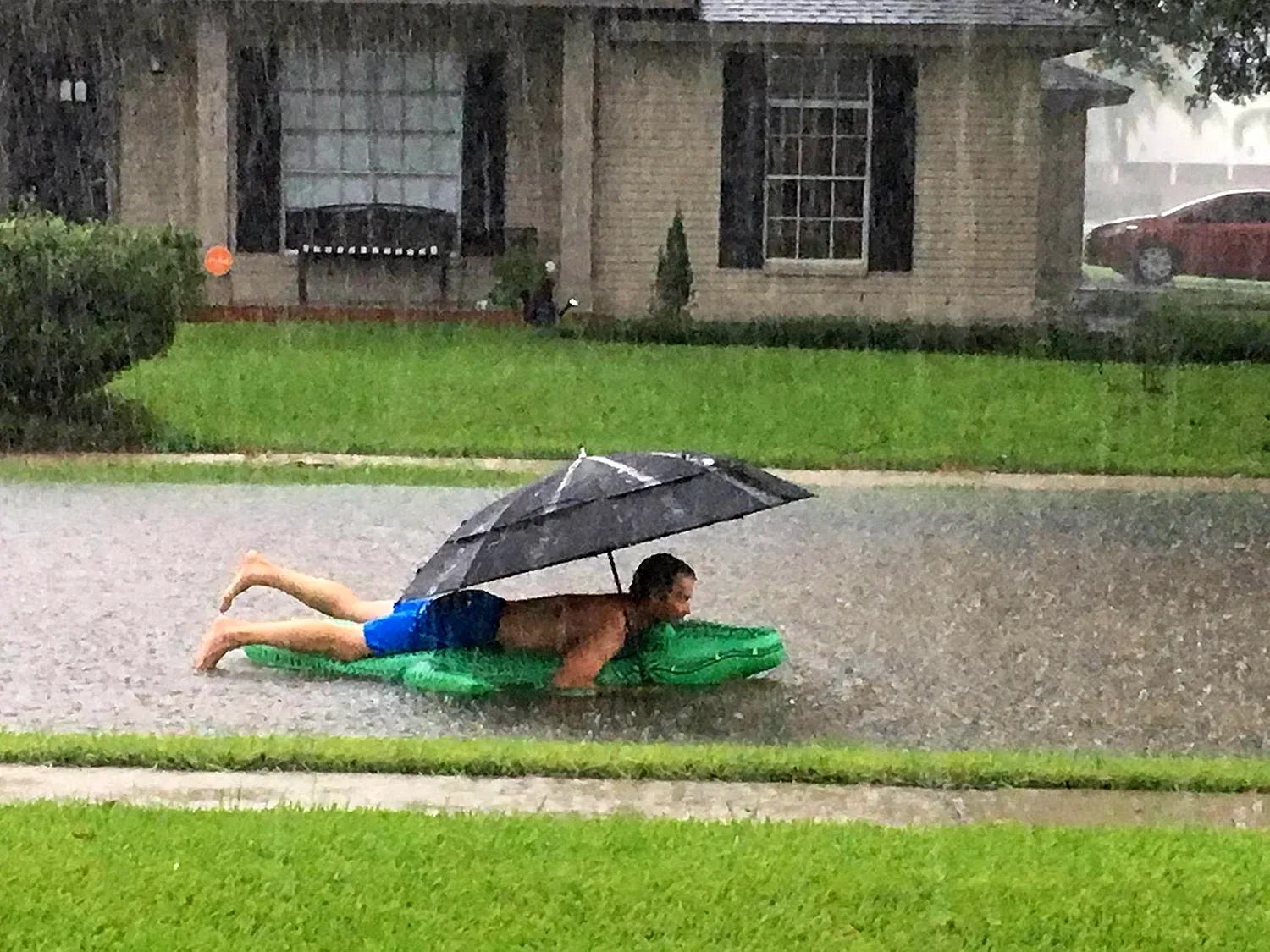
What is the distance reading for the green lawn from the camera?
12.9 meters

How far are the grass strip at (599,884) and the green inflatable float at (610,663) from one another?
72.2 inches

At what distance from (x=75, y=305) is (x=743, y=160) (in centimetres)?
867

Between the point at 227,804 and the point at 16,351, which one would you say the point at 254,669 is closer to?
the point at 227,804

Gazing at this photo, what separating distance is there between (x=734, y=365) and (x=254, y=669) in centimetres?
893

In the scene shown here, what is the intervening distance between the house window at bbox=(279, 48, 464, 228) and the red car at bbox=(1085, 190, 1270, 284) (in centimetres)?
1911

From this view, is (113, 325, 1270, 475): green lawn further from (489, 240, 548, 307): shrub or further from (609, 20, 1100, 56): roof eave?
(609, 20, 1100, 56): roof eave

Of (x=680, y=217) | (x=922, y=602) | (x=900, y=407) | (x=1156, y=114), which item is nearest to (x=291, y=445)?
(x=900, y=407)

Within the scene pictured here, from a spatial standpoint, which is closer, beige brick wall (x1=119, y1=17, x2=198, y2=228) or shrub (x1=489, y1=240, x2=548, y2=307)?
shrub (x1=489, y1=240, x2=548, y2=307)

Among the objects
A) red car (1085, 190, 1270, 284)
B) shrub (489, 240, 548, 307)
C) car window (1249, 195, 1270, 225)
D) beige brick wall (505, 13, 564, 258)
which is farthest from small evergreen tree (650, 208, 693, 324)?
car window (1249, 195, 1270, 225)

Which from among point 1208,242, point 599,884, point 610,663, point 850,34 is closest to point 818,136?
point 850,34

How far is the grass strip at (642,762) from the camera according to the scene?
5.76 metres

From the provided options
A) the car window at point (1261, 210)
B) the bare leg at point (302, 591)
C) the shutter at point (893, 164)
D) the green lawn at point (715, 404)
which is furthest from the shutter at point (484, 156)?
the car window at point (1261, 210)

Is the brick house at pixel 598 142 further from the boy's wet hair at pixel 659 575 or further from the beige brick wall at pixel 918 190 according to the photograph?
the boy's wet hair at pixel 659 575

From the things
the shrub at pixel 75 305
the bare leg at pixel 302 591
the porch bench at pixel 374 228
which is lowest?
the bare leg at pixel 302 591
